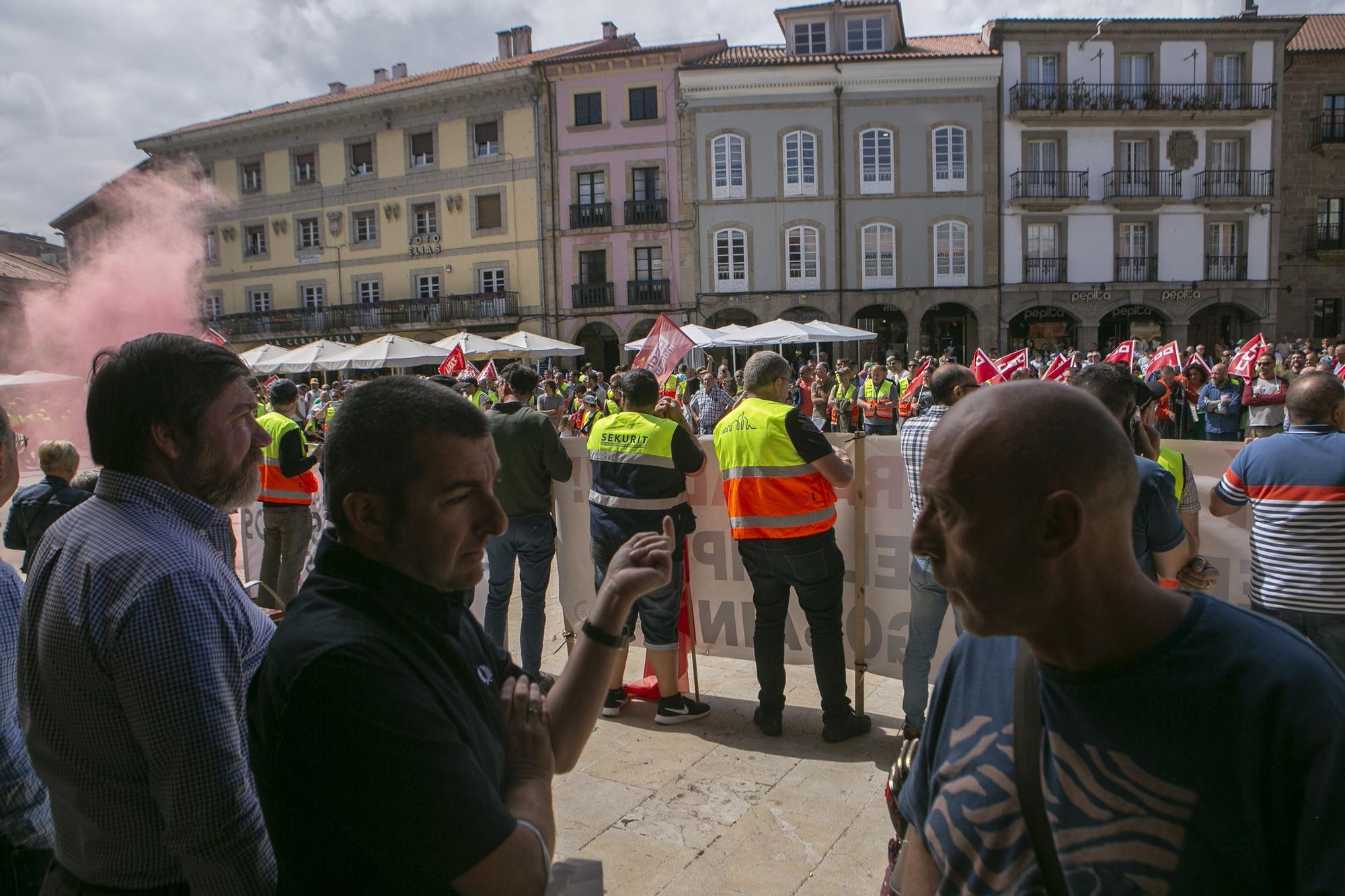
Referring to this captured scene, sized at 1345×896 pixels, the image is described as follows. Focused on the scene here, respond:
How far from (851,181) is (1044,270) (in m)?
6.66

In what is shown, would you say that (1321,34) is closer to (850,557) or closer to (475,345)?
(475,345)

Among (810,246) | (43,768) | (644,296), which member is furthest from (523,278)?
(43,768)

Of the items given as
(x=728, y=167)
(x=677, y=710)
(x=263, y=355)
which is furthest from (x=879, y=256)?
(x=677, y=710)

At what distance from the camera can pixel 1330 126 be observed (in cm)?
2911

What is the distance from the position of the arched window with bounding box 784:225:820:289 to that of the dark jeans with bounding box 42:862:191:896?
28461 millimetres

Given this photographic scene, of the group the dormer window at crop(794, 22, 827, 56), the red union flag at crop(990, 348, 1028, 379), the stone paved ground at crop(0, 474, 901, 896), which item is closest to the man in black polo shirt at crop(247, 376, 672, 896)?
the stone paved ground at crop(0, 474, 901, 896)

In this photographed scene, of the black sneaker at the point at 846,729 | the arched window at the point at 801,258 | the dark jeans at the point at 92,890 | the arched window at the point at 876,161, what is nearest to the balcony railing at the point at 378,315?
the arched window at the point at 801,258

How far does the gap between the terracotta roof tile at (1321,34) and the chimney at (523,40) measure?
25902 mm

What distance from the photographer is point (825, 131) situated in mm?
28281

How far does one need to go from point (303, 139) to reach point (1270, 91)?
33.0 m

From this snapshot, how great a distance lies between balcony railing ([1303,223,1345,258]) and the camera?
28784 mm

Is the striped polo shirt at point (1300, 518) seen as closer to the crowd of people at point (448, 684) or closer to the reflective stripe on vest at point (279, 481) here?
the crowd of people at point (448, 684)

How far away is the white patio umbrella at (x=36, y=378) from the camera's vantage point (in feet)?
48.2

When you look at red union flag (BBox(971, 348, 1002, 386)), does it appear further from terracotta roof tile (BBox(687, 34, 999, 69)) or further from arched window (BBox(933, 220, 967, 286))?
terracotta roof tile (BBox(687, 34, 999, 69))
